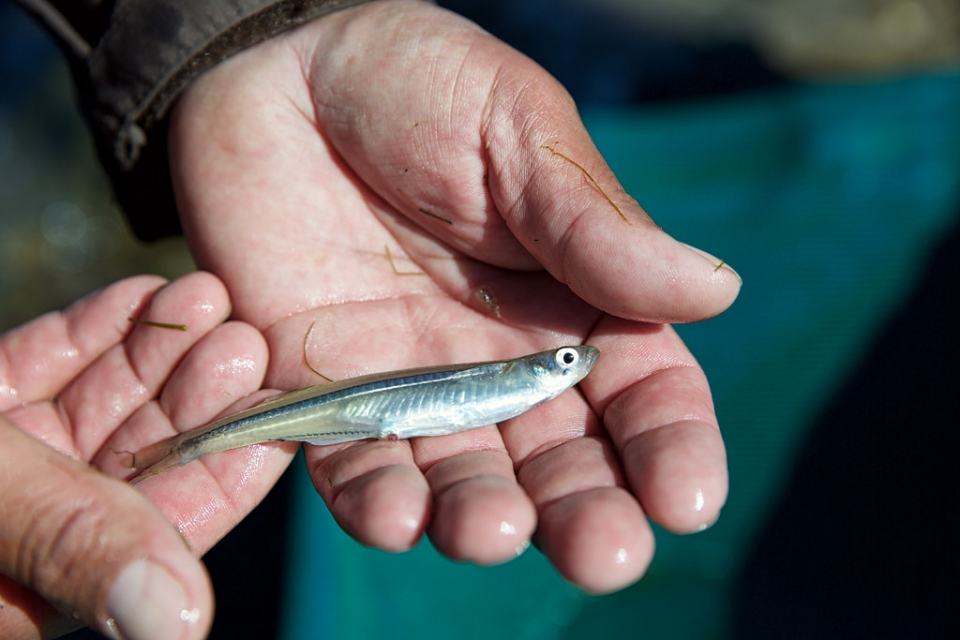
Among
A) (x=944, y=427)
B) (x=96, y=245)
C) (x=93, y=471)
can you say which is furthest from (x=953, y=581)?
(x=96, y=245)

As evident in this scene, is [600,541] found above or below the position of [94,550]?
above

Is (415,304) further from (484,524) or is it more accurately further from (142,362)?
(484,524)

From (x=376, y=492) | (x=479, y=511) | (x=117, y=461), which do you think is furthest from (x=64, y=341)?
(x=479, y=511)

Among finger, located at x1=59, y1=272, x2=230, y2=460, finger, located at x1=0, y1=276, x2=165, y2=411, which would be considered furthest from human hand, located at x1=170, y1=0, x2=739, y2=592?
finger, located at x1=0, y1=276, x2=165, y2=411

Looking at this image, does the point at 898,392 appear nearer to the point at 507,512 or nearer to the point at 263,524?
the point at 507,512

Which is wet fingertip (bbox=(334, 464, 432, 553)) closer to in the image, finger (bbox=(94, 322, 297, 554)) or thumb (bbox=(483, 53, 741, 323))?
finger (bbox=(94, 322, 297, 554))

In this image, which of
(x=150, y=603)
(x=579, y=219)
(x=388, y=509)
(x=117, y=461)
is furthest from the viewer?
(x=117, y=461)
